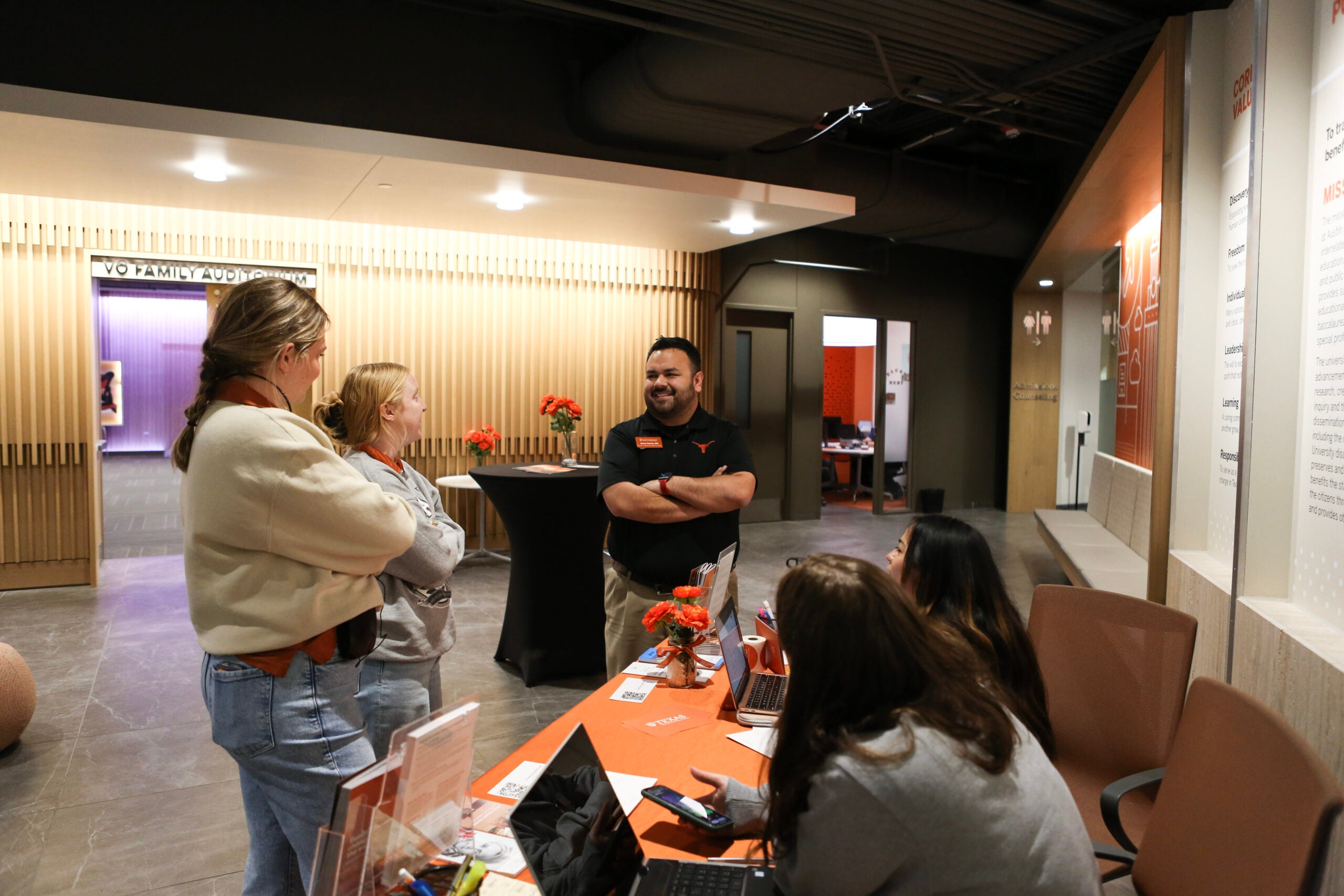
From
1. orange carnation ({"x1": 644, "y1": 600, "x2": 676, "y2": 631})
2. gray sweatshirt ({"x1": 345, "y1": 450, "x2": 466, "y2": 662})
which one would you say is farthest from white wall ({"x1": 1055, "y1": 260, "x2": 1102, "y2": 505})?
gray sweatshirt ({"x1": 345, "y1": 450, "x2": 466, "y2": 662})

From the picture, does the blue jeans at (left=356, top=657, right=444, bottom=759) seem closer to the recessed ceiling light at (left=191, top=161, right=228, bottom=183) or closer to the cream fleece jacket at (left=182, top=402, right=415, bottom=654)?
the cream fleece jacket at (left=182, top=402, right=415, bottom=654)

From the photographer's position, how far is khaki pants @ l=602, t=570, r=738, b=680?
3.15 metres

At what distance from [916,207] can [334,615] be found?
845cm

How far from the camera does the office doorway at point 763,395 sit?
9.95 meters

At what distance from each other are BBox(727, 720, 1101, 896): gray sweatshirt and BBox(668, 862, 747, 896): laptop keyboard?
205 millimetres

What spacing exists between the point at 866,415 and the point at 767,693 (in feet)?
41.1

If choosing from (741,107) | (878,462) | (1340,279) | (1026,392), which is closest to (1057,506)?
(1026,392)

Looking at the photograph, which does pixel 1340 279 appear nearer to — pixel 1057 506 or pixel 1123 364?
pixel 1123 364

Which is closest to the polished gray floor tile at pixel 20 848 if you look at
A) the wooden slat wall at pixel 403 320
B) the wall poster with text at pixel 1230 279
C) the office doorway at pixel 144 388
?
the wooden slat wall at pixel 403 320

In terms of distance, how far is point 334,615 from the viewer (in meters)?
1.54

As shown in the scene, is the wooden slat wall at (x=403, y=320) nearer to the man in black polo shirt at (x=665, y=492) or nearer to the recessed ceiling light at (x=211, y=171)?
the recessed ceiling light at (x=211, y=171)

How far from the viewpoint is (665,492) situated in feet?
10.1

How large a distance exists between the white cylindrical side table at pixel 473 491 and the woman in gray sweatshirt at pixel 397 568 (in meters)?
5.26

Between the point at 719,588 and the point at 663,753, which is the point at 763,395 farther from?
the point at 663,753
